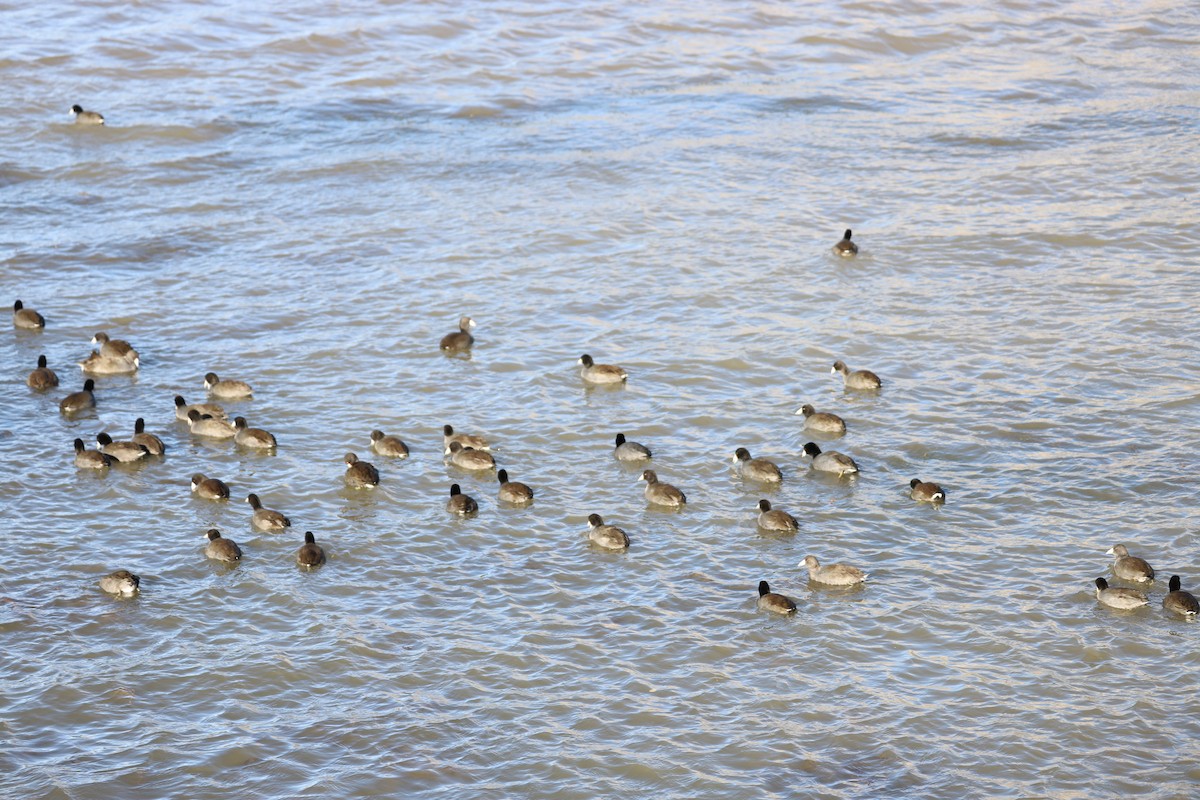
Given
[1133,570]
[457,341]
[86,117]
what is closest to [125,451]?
[457,341]

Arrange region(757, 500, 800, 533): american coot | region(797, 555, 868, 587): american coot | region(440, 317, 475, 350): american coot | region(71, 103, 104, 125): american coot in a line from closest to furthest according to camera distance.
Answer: region(797, 555, 868, 587): american coot
region(757, 500, 800, 533): american coot
region(440, 317, 475, 350): american coot
region(71, 103, 104, 125): american coot

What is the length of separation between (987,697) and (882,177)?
15.1 metres

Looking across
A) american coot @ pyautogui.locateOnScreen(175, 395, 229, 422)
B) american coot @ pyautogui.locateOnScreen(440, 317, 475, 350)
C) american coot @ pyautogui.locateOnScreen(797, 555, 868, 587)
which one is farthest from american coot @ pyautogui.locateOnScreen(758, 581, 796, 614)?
american coot @ pyautogui.locateOnScreen(175, 395, 229, 422)

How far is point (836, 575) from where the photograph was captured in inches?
592

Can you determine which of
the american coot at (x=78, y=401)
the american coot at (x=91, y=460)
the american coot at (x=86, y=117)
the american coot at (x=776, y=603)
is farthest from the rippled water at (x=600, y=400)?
the american coot at (x=86, y=117)

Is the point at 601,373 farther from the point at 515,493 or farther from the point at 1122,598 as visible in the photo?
the point at 1122,598

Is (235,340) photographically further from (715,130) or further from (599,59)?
(599,59)

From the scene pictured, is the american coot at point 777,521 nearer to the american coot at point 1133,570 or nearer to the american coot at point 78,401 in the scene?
the american coot at point 1133,570

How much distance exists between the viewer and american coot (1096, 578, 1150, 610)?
14.5 metres

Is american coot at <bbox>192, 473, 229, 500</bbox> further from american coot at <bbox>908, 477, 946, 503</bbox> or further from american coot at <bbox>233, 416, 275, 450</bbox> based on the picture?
american coot at <bbox>908, 477, 946, 503</bbox>

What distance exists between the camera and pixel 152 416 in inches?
753

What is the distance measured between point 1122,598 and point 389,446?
8583 mm

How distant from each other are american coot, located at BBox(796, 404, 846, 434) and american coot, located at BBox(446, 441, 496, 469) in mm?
4026

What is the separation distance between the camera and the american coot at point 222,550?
15555 millimetres
